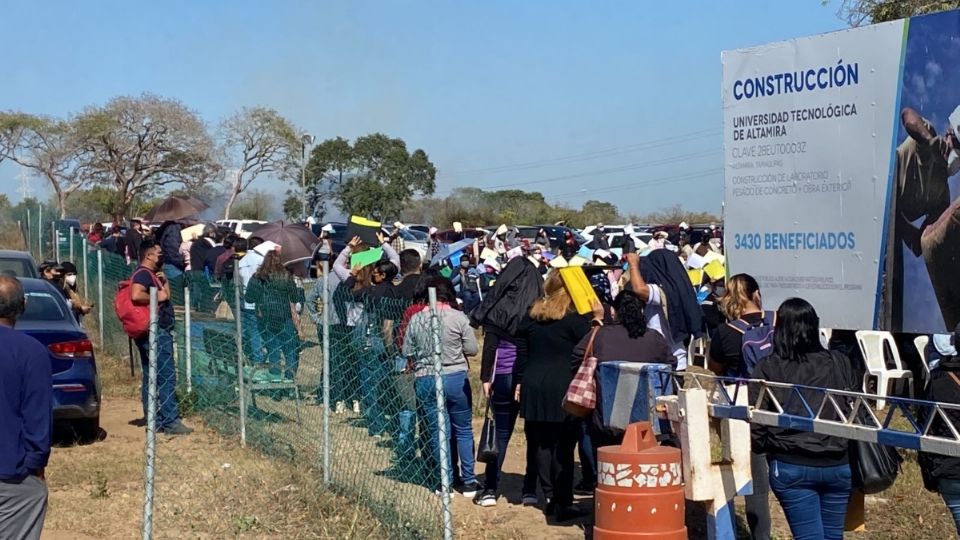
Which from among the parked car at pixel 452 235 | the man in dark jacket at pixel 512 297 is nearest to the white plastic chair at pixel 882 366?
the man in dark jacket at pixel 512 297

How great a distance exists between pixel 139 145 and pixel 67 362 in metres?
44.6

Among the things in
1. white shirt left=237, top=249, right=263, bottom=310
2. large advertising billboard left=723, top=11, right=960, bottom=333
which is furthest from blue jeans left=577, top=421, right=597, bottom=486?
white shirt left=237, top=249, right=263, bottom=310

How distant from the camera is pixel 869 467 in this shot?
5.61 meters

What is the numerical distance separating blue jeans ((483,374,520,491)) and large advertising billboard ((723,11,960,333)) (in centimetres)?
→ 199

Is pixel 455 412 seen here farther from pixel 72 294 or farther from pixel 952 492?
pixel 72 294

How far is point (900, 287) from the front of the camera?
7.71 meters

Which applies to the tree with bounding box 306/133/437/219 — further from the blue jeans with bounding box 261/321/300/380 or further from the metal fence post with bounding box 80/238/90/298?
the blue jeans with bounding box 261/321/300/380

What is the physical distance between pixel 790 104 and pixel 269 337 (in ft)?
15.4

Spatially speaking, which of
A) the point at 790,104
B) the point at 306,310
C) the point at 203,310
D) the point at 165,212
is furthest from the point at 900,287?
the point at 165,212

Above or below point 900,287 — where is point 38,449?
below

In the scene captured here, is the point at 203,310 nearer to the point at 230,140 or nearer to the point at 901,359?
the point at 901,359

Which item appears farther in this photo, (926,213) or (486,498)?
(486,498)

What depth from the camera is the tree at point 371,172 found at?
57.3 m

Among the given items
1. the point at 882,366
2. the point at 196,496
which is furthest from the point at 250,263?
the point at 882,366
